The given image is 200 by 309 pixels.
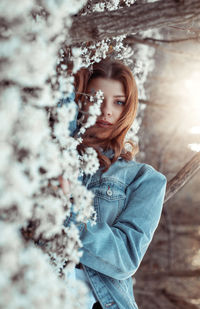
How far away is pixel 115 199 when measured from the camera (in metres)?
1.52

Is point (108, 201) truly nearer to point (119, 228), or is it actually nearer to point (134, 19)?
point (119, 228)

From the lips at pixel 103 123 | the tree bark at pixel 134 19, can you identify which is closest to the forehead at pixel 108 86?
the lips at pixel 103 123

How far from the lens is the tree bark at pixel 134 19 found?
0.97m

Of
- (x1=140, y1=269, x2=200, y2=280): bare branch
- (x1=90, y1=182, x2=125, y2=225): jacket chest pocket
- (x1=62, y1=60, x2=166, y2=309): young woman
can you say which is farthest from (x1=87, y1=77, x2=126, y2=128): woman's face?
(x1=140, y1=269, x2=200, y2=280): bare branch

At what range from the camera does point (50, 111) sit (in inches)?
39.6

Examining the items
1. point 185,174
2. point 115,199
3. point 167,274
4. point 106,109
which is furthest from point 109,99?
point 167,274

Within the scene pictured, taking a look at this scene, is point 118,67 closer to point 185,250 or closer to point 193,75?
point 193,75

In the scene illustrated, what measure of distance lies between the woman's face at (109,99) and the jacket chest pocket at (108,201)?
336 mm

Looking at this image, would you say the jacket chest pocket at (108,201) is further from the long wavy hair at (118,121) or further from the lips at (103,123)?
the lips at (103,123)

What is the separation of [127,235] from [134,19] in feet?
2.84

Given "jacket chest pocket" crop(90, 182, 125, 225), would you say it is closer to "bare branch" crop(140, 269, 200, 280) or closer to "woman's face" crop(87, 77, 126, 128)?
"woman's face" crop(87, 77, 126, 128)

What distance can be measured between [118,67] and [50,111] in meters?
0.89

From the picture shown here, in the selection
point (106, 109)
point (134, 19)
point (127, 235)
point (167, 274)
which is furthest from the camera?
point (167, 274)

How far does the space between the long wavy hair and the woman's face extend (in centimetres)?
2
